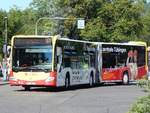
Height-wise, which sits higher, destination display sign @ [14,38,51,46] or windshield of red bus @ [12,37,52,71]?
destination display sign @ [14,38,51,46]

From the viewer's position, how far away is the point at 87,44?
33.6m

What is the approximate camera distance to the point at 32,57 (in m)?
28.4

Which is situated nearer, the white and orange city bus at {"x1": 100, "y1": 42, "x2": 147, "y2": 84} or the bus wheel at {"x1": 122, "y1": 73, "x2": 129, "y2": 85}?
the white and orange city bus at {"x1": 100, "y1": 42, "x2": 147, "y2": 84}

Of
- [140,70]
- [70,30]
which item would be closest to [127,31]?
[70,30]

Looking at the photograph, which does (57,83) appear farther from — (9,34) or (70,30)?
(9,34)

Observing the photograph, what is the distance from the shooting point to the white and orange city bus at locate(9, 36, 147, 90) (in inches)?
1108

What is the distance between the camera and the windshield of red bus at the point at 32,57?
92.5 ft

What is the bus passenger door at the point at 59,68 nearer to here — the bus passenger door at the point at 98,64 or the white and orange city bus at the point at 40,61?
the white and orange city bus at the point at 40,61

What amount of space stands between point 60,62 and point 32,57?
1399mm

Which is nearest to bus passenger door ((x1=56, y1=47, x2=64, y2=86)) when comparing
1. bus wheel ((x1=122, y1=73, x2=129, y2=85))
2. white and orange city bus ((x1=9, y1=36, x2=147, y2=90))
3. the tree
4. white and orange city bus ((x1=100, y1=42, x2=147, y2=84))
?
white and orange city bus ((x1=9, y1=36, x2=147, y2=90))

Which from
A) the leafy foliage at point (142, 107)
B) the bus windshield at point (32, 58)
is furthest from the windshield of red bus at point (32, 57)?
the leafy foliage at point (142, 107)

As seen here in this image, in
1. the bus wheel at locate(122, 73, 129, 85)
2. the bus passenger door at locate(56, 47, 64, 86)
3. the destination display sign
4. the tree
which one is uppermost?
the tree

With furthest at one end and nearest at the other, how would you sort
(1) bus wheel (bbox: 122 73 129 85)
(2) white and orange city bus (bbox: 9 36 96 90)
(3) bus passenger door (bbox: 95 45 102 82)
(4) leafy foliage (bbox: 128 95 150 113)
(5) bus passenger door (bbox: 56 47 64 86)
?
(1) bus wheel (bbox: 122 73 129 85) < (3) bus passenger door (bbox: 95 45 102 82) < (5) bus passenger door (bbox: 56 47 64 86) < (2) white and orange city bus (bbox: 9 36 96 90) < (4) leafy foliage (bbox: 128 95 150 113)

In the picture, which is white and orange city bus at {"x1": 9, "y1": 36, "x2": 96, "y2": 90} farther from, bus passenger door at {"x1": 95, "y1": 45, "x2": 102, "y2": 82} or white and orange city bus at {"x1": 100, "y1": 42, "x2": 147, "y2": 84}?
white and orange city bus at {"x1": 100, "y1": 42, "x2": 147, "y2": 84}
